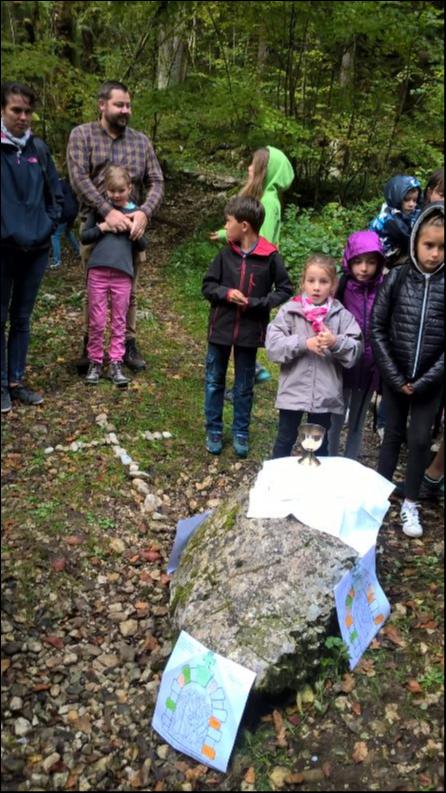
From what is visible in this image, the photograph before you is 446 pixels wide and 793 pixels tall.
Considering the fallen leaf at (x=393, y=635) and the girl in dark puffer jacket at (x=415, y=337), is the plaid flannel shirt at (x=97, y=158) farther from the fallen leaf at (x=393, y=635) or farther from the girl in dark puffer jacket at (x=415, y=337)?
the fallen leaf at (x=393, y=635)

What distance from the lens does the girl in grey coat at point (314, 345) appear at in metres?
3.71

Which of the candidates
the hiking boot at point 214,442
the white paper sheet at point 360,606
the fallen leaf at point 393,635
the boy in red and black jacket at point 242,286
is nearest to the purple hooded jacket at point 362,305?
the boy in red and black jacket at point 242,286

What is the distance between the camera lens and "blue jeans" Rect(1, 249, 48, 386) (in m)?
4.22

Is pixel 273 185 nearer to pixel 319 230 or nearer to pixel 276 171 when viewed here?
pixel 276 171

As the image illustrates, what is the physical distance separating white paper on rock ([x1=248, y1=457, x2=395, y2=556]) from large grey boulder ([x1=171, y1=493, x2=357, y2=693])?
7 cm

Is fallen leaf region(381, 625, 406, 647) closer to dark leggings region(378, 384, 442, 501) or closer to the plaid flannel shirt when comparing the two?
dark leggings region(378, 384, 442, 501)

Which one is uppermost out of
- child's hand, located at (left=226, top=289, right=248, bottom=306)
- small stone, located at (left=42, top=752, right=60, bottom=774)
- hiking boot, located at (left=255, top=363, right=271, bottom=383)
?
child's hand, located at (left=226, top=289, right=248, bottom=306)

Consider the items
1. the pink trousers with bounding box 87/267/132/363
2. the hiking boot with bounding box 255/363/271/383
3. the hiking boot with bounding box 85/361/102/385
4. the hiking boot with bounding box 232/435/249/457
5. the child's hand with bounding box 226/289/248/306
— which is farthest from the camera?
the hiking boot with bounding box 255/363/271/383

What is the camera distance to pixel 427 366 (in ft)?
11.6

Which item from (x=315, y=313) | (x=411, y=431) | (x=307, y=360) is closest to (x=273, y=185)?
(x=315, y=313)

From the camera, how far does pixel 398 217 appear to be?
14.0 ft

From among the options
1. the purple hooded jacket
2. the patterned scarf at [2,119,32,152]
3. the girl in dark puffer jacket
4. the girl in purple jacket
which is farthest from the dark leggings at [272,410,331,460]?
the patterned scarf at [2,119,32,152]

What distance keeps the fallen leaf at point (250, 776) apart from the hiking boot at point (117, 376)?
126 inches

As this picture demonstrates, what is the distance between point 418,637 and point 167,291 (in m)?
5.81
